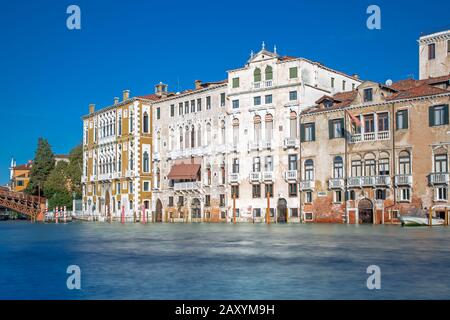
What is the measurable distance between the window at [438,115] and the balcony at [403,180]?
3.94 m

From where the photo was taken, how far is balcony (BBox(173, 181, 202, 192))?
197ft

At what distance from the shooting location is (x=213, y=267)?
14727 mm

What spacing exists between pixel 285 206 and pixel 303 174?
3.34 metres

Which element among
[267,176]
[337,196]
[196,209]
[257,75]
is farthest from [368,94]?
[196,209]

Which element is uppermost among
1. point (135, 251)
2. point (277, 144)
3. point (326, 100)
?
point (326, 100)

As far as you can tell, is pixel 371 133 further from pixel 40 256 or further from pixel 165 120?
pixel 40 256

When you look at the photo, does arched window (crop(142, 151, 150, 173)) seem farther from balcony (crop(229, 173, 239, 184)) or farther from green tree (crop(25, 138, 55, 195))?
green tree (crop(25, 138, 55, 195))

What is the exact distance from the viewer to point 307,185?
50.2 m

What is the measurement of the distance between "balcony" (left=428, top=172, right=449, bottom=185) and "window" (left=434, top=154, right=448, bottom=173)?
0.58 meters

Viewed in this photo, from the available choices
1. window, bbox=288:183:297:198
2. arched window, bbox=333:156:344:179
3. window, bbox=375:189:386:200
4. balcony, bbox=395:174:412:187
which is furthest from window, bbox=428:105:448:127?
window, bbox=288:183:297:198

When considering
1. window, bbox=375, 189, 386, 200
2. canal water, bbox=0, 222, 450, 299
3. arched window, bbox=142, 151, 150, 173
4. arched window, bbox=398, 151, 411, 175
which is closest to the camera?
canal water, bbox=0, 222, 450, 299

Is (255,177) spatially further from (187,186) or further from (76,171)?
(76,171)

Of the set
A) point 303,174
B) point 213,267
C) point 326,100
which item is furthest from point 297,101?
point 213,267
